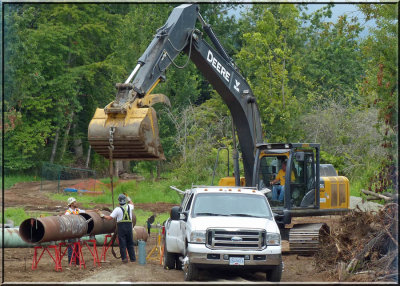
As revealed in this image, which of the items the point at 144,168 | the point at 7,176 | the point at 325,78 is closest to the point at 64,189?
the point at 144,168

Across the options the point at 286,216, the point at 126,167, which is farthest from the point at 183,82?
the point at 286,216

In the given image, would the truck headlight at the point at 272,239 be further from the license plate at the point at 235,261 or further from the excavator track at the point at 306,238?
the excavator track at the point at 306,238

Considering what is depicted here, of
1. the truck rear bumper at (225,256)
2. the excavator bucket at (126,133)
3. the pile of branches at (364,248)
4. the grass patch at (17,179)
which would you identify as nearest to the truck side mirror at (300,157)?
the pile of branches at (364,248)

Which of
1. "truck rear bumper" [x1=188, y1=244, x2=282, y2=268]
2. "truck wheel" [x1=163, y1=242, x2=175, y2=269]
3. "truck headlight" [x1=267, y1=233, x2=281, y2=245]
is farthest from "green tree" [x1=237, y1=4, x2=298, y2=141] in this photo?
"truck rear bumper" [x1=188, y1=244, x2=282, y2=268]

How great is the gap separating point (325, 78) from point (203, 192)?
48.7 meters

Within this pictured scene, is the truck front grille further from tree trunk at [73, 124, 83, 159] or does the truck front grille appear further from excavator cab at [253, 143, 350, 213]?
tree trunk at [73, 124, 83, 159]

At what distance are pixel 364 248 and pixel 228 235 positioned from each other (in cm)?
291

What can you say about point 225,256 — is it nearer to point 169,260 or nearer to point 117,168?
point 169,260

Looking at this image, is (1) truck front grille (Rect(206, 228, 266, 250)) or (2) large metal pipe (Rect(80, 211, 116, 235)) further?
(2) large metal pipe (Rect(80, 211, 116, 235))

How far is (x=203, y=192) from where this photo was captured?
53.9 feet

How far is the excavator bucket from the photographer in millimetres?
14898

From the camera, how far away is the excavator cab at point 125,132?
14909 millimetres

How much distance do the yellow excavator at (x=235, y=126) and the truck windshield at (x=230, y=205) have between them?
4.44ft

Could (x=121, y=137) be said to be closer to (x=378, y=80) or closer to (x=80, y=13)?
(x=378, y=80)
